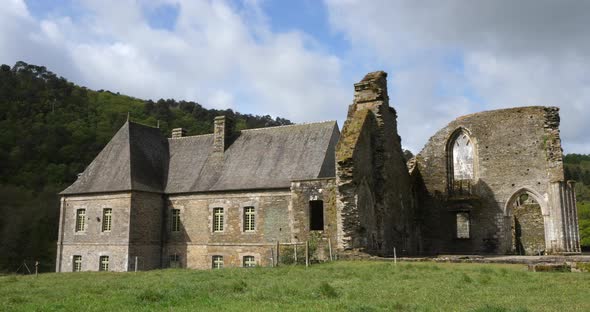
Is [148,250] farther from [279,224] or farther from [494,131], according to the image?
[494,131]

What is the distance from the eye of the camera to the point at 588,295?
952 centimetres

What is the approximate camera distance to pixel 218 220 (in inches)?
1002

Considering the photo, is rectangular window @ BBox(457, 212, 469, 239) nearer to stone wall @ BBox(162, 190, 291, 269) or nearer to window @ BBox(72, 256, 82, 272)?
stone wall @ BBox(162, 190, 291, 269)

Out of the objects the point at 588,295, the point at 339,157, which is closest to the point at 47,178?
the point at 339,157

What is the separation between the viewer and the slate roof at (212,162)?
24.8 meters

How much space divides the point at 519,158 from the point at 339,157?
10.7 meters

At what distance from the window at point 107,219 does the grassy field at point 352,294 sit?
11706mm

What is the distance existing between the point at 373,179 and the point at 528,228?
10.4 m

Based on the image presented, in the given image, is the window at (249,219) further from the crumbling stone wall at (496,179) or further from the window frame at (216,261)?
the crumbling stone wall at (496,179)

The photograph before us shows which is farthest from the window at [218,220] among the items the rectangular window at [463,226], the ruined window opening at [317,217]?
the rectangular window at [463,226]

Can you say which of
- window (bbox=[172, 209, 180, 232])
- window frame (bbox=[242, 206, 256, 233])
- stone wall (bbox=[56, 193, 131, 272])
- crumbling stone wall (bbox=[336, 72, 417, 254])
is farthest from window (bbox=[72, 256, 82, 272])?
crumbling stone wall (bbox=[336, 72, 417, 254])

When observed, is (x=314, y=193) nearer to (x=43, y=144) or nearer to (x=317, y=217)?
(x=317, y=217)

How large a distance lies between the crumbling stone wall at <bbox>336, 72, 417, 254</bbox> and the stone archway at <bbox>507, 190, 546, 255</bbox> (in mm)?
5697

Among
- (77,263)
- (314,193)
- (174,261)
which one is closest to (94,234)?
(77,263)
